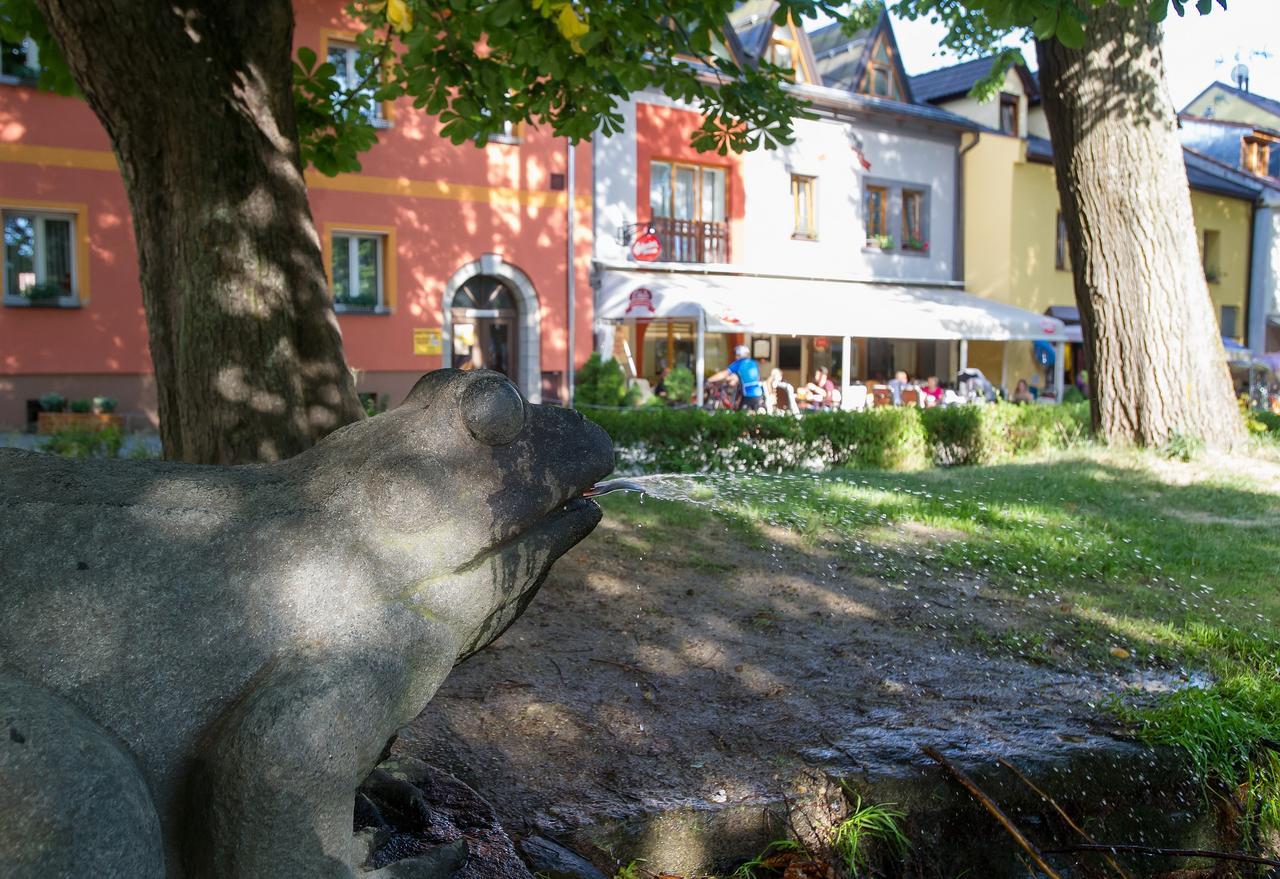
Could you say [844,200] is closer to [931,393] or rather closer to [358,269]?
[931,393]

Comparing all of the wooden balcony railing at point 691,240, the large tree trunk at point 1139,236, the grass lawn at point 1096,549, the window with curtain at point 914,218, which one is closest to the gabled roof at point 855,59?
the window with curtain at point 914,218

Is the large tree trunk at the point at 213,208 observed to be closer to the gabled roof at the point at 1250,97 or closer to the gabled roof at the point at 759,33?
the gabled roof at the point at 759,33

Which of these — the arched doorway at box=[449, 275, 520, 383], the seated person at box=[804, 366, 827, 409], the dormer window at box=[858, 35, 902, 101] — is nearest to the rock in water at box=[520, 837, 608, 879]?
the arched doorway at box=[449, 275, 520, 383]

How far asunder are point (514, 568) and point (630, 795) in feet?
4.62

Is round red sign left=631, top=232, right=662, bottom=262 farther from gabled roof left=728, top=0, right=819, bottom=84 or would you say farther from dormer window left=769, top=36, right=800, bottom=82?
Result: dormer window left=769, top=36, right=800, bottom=82

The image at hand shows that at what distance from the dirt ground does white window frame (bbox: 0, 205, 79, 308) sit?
1452 cm

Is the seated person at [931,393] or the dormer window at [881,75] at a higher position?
the dormer window at [881,75]

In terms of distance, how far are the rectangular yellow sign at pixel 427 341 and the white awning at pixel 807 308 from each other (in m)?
3.46

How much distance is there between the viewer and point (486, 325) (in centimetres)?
2170

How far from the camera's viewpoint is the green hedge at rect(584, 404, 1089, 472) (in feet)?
33.7

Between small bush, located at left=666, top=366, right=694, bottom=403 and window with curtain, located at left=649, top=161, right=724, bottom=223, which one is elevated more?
window with curtain, located at left=649, top=161, right=724, bottom=223

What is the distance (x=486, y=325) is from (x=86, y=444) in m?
12.1

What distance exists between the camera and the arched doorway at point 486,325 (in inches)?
835

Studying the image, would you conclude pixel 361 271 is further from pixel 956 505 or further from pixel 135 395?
pixel 956 505
